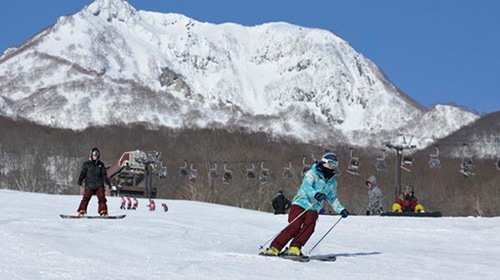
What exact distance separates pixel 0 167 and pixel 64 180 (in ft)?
29.1

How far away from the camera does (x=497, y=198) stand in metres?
71.5

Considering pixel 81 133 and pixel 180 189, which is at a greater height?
pixel 81 133

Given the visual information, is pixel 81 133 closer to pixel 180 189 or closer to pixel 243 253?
pixel 180 189

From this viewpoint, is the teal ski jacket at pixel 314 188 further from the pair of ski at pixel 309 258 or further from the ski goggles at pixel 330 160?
the pair of ski at pixel 309 258

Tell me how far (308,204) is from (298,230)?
0.33 m

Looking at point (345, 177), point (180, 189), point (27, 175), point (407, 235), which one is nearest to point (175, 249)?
point (407, 235)

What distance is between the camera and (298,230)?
9.83 meters

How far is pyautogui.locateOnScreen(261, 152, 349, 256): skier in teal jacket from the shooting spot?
9.77m

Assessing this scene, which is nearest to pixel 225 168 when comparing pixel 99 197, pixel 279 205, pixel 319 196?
pixel 279 205

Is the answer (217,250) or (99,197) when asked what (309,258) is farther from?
(99,197)

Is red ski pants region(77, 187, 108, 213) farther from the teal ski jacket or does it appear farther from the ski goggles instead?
Answer: the ski goggles

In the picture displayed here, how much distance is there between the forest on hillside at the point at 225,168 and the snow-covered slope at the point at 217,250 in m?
39.4

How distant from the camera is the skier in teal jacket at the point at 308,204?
9773 millimetres

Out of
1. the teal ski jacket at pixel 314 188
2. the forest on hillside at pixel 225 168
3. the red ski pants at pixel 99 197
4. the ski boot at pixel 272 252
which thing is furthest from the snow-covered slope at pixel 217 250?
the forest on hillside at pixel 225 168
